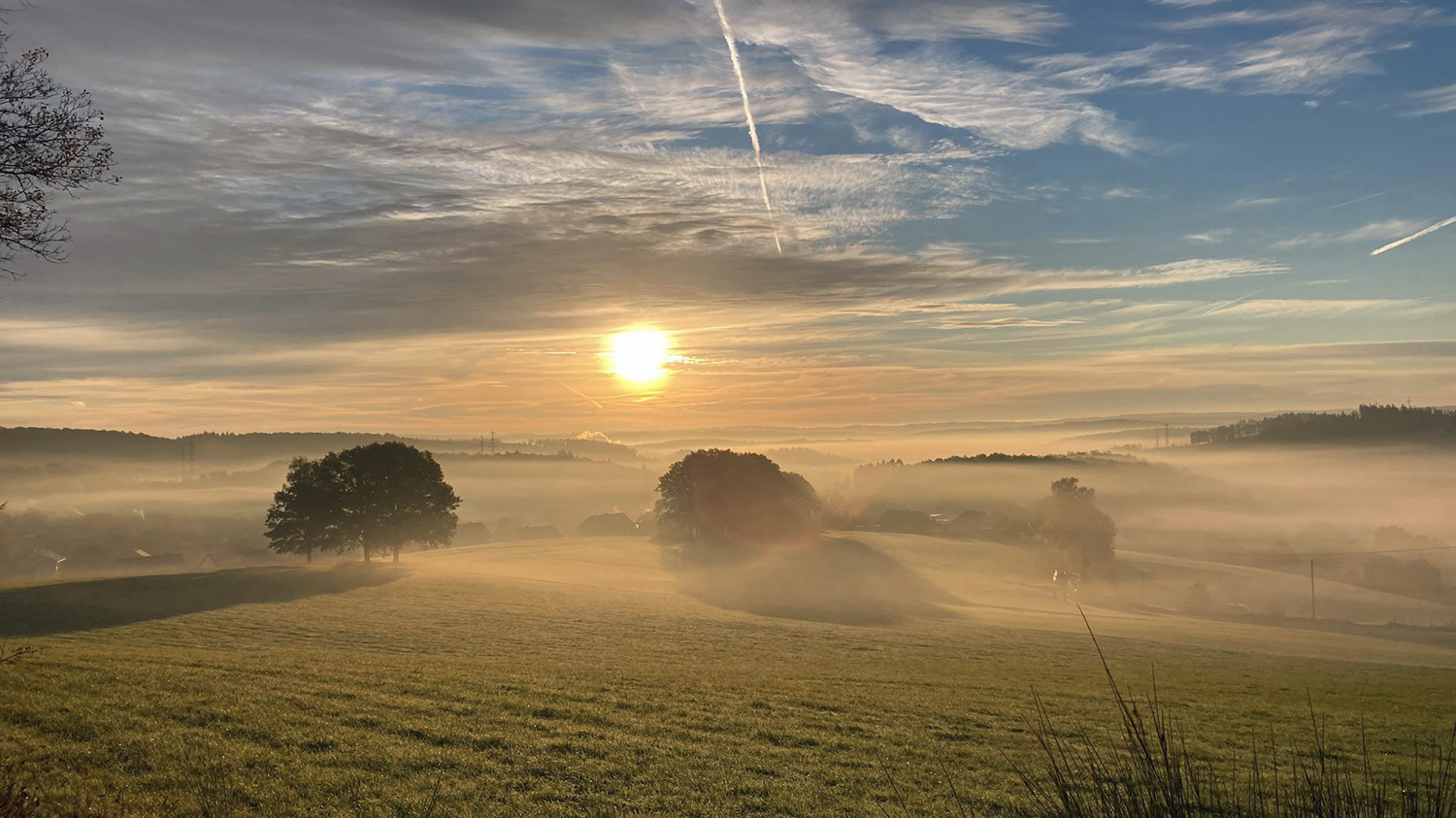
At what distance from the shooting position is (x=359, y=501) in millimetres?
71188

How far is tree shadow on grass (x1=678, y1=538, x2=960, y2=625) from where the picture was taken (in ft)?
201

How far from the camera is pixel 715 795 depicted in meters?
13.6

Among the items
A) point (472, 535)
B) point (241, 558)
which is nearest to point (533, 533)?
point (472, 535)

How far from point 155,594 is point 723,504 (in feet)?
185

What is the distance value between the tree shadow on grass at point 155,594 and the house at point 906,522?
3489 inches

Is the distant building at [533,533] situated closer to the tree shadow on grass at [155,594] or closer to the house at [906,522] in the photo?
the house at [906,522]

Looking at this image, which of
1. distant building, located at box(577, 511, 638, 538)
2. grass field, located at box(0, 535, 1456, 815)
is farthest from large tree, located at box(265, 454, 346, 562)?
distant building, located at box(577, 511, 638, 538)

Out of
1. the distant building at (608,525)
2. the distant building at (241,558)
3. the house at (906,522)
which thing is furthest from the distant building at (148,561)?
the house at (906,522)

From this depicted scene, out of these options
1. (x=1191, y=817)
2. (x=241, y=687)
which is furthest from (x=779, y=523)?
(x=1191, y=817)

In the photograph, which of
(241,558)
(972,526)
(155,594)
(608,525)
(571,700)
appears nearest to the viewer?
(571,700)

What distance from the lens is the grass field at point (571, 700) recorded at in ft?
43.7

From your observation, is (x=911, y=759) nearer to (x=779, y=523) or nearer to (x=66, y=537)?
(x=779, y=523)

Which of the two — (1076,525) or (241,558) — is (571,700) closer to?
(1076,525)

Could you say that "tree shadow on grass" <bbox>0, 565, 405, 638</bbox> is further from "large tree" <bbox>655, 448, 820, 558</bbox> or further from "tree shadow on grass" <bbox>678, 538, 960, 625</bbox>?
"large tree" <bbox>655, 448, 820, 558</bbox>
